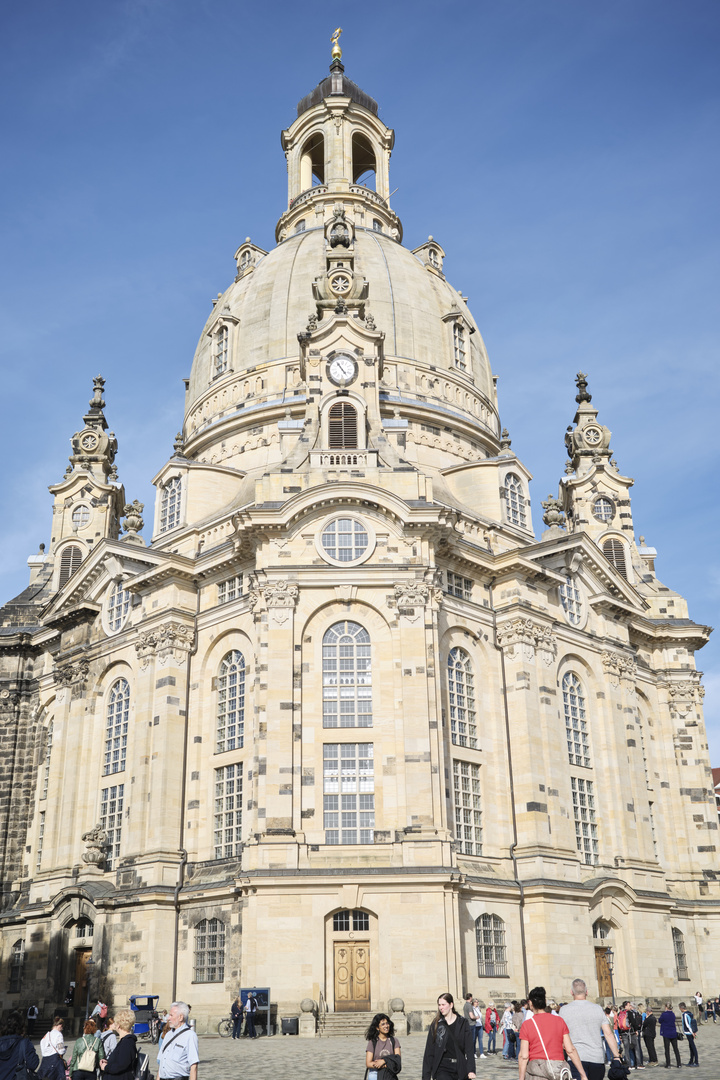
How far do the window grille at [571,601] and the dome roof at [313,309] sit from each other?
629 inches

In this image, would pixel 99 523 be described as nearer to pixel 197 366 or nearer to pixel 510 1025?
pixel 197 366

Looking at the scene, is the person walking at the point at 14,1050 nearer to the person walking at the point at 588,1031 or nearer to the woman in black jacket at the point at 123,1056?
the woman in black jacket at the point at 123,1056

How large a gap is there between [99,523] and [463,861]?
108 ft

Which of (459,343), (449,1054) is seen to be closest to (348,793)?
(449,1054)

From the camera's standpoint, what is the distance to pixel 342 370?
161 ft

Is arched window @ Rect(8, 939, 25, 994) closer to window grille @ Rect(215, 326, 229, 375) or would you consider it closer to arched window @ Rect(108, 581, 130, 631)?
arched window @ Rect(108, 581, 130, 631)

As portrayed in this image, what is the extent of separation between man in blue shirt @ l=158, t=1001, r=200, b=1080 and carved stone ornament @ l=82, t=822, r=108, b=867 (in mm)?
35193

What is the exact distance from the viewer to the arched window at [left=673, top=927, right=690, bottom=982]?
5144 cm

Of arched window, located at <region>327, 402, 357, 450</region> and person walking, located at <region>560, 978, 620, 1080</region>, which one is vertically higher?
arched window, located at <region>327, 402, 357, 450</region>

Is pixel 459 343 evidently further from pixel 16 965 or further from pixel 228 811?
pixel 16 965

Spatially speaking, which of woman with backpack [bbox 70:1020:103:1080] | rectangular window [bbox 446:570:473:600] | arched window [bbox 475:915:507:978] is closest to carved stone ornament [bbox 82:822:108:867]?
arched window [bbox 475:915:507:978]

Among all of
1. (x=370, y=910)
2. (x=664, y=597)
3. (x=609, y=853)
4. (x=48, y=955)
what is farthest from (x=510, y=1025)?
(x=664, y=597)

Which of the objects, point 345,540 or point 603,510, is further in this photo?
point 603,510

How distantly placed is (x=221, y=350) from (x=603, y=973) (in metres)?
40.6
